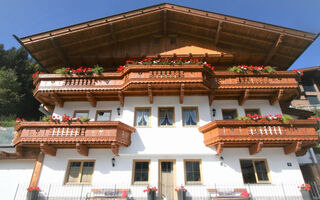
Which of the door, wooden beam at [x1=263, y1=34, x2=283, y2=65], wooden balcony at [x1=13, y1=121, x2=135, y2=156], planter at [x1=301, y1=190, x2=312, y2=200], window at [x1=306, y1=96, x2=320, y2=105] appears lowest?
planter at [x1=301, y1=190, x2=312, y2=200]

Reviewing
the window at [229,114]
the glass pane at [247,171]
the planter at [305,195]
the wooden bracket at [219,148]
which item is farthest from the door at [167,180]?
the planter at [305,195]

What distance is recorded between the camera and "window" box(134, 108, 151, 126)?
12.2 m

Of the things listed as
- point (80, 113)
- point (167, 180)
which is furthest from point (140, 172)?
point (80, 113)

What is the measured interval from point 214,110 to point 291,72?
18.1 ft

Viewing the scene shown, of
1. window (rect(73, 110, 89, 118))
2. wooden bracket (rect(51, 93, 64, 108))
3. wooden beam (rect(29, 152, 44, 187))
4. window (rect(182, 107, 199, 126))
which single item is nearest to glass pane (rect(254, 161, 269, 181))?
window (rect(182, 107, 199, 126))

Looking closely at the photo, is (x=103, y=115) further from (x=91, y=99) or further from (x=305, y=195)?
(x=305, y=195)

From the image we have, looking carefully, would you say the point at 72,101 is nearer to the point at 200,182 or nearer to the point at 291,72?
the point at 200,182

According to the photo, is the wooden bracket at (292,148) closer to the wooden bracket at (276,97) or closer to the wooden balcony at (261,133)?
the wooden balcony at (261,133)

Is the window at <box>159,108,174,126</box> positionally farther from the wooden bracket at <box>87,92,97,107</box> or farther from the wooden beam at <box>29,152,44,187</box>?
the wooden beam at <box>29,152,44,187</box>

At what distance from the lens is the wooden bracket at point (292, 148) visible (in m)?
10.4

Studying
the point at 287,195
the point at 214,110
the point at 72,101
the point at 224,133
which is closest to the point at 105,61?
the point at 72,101

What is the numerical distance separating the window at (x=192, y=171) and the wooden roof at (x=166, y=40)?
7.74 meters

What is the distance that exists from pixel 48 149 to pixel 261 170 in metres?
12.6

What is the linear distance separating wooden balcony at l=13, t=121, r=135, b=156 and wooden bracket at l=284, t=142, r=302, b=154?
9.43 metres
